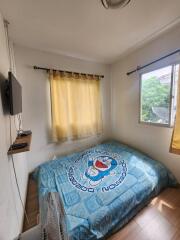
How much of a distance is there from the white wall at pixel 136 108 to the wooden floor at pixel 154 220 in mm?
469

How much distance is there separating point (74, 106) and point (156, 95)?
1.58m

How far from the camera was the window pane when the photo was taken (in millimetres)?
1942

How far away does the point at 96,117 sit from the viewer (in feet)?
9.50

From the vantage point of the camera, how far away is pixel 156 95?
2.12 metres

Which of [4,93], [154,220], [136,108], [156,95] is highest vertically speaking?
[156,95]

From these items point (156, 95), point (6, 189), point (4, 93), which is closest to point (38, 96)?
point (4, 93)

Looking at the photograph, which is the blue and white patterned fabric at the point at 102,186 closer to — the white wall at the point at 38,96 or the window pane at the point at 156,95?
the white wall at the point at 38,96

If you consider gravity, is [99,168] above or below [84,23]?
below

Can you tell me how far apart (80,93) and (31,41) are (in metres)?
1.22

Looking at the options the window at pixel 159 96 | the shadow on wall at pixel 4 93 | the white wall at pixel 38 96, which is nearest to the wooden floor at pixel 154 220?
the white wall at pixel 38 96

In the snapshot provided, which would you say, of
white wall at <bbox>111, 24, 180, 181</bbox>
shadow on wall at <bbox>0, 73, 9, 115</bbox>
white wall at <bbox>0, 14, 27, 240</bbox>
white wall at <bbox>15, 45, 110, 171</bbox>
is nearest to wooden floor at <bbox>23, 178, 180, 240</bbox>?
white wall at <bbox>111, 24, 180, 181</bbox>

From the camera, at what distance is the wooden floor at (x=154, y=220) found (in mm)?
1253

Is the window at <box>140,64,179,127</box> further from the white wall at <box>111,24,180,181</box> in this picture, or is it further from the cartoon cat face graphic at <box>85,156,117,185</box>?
the cartoon cat face graphic at <box>85,156,117,185</box>

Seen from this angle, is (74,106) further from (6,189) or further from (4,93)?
(6,189)
